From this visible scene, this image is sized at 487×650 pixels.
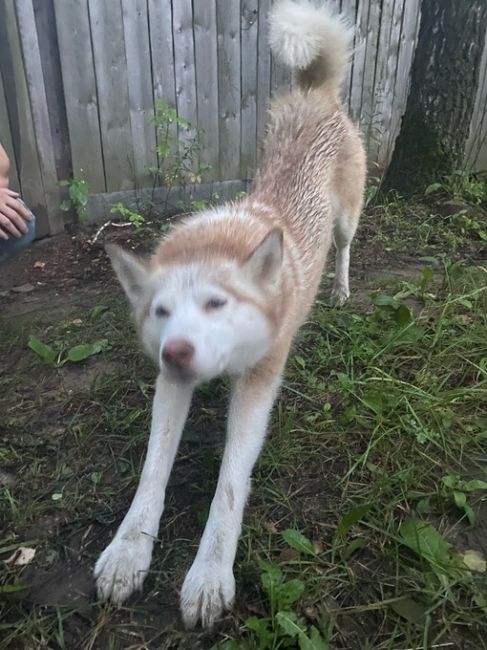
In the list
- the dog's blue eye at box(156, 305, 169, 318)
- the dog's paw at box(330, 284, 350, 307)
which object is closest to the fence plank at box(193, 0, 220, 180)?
the dog's paw at box(330, 284, 350, 307)

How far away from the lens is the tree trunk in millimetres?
4930

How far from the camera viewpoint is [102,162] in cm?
482

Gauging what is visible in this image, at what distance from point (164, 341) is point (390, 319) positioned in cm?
182

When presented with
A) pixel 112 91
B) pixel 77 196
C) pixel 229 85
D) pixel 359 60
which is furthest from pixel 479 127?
pixel 77 196

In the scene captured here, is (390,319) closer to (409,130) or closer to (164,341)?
(164,341)

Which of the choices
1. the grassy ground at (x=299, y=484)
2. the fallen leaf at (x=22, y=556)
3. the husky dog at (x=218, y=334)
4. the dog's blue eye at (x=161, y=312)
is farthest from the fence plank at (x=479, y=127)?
the fallen leaf at (x=22, y=556)

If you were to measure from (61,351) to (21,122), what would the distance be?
2206 mm

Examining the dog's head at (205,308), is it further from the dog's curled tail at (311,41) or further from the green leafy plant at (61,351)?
the dog's curled tail at (311,41)

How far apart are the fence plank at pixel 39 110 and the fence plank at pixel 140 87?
753 mm

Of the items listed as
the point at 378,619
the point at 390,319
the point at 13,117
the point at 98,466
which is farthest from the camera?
the point at 13,117

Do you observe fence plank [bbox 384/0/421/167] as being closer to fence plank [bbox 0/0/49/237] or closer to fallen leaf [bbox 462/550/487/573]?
fence plank [bbox 0/0/49/237]

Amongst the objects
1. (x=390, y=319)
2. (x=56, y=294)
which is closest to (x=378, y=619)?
(x=390, y=319)

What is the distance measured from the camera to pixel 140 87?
4.77m

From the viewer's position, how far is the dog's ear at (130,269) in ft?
6.82
